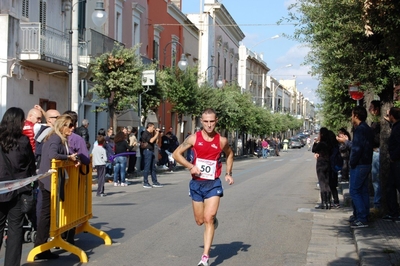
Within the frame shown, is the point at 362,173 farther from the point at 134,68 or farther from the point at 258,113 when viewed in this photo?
the point at 258,113

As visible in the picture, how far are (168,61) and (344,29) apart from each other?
1375 inches

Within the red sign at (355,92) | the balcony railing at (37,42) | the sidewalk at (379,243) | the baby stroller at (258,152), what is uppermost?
the balcony railing at (37,42)

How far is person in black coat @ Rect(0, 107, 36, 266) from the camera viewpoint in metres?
7.17

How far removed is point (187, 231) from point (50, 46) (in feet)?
51.0

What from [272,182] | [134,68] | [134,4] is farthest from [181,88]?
[272,182]

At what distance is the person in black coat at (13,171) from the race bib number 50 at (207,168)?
6.46 feet

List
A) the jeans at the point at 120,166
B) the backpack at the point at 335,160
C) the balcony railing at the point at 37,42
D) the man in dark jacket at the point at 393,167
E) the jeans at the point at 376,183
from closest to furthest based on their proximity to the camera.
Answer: the man in dark jacket at the point at 393,167
the jeans at the point at 376,183
the backpack at the point at 335,160
the jeans at the point at 120,166
the balcony railing at the point at 37,42

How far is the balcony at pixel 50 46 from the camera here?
925 inches

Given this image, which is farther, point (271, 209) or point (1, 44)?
point (1, 44)

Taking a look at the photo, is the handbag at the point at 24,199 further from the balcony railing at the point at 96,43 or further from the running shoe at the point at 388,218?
the balcony railing at the point at 96,43

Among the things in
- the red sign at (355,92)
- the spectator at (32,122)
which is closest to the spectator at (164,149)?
the red sign at (355,92)

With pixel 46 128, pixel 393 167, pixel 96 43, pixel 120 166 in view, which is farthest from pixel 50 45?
pixel 393 167

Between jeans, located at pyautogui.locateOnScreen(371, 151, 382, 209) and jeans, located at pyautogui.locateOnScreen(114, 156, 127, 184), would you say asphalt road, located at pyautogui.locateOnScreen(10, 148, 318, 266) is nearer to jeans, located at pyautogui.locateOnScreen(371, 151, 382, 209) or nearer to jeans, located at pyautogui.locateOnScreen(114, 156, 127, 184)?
jeans, located at pyautogui.locateOnScreen(371, 151, 382, 209)

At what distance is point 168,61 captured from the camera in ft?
153
